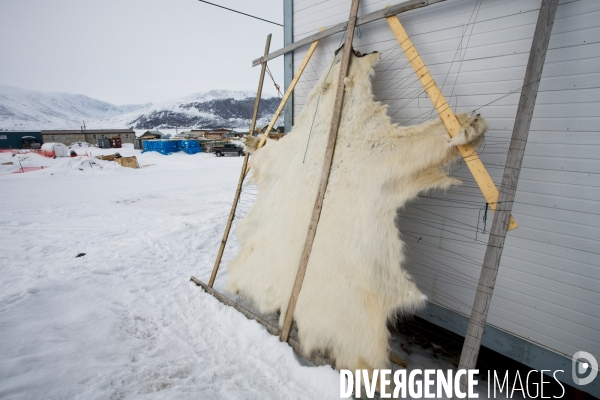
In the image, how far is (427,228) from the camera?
12.8ft

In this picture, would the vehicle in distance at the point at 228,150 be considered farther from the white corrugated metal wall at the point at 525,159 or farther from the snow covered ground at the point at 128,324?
the white corrugated metal wall at the point at 525,159

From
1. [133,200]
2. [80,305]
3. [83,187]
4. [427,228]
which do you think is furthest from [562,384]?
[83,187]

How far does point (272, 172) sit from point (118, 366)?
10.1 feet

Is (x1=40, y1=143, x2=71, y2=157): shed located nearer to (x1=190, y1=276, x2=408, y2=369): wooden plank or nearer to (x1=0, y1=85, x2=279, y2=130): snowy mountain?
(x1=190, y1=276, x2=408, y2=369): wooden plank

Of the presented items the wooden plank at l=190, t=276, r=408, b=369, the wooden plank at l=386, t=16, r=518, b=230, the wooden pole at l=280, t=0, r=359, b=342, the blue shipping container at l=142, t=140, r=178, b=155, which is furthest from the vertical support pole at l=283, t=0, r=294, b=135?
the blue shipping container at l=142, t=140, r=178, b=155

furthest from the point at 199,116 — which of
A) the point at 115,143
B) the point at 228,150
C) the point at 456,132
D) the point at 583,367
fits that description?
the point at 583,367

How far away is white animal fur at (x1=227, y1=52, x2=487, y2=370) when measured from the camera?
2.66 m

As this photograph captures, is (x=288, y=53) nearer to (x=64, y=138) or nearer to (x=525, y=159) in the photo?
(x=525, y=159)

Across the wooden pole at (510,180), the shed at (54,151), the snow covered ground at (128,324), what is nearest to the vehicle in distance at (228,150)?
the shed at (54,151)

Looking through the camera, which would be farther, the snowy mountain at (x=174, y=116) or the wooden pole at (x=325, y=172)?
the snowy mountain at (x=174, y=116)

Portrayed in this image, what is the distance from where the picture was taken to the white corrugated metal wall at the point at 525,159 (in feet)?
8.73

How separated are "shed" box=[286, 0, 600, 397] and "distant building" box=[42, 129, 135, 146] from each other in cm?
6665

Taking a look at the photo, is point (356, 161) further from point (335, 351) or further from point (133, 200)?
point (133, 200)

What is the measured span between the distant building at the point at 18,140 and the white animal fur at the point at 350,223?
6493cm
